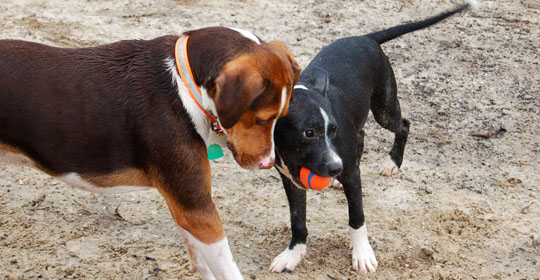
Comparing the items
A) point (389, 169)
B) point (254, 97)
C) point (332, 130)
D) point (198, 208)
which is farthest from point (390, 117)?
point (254, 97)

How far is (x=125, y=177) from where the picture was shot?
131 inches

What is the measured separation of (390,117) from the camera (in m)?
5.19

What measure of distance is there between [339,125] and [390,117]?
4.20 feet

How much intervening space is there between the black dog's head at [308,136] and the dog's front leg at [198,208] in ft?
2.04

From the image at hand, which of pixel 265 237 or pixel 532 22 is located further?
pixel 532 22

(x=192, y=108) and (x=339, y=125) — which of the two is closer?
(x=192, y=108)

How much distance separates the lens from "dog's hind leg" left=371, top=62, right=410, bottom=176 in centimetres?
503

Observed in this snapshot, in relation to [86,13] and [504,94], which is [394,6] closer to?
[504,94]

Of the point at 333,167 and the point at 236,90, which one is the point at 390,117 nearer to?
the point at 333,167

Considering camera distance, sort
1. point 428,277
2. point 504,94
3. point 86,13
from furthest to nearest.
A: point 86,13, point 504,94, point 428,277

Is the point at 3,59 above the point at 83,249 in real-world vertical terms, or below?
above

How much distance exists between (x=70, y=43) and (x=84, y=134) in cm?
425

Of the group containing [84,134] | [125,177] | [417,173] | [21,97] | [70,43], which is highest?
[21,97]

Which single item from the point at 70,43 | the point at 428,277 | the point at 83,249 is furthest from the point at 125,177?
→ the point at 70,43
